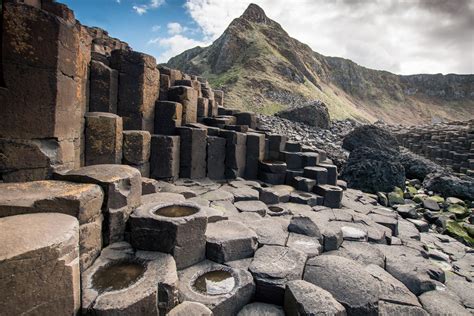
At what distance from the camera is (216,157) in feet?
23.2

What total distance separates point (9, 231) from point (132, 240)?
132 centimetres

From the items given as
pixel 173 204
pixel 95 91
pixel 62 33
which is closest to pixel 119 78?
pixel 95 91

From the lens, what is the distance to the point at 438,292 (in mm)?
3699

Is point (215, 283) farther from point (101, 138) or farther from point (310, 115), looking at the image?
point (310, 115)

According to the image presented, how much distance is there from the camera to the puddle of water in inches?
135

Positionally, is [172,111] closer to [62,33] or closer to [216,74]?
[62,33]

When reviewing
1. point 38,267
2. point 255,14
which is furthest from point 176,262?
point 255,14

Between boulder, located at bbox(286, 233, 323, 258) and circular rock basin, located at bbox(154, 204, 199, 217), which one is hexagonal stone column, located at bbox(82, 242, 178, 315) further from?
boulder, located at bbox(286, 233, 323, 258)

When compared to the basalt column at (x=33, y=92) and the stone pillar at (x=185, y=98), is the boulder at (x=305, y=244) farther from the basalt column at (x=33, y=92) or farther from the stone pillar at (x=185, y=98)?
the stone pillar at (x=185, y=98)

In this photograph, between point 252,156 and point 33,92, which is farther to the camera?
point 252,156

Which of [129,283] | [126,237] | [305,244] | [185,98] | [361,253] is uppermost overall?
[185,98]

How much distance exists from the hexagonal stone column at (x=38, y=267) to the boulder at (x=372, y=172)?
916 cm

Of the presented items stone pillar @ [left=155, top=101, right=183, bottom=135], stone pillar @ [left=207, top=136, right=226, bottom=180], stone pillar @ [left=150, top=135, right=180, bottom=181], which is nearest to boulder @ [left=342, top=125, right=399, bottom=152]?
stone pillar @ [left=207, top=136, right=226, bottom=180]

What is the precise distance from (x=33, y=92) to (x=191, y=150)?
12.0ft
